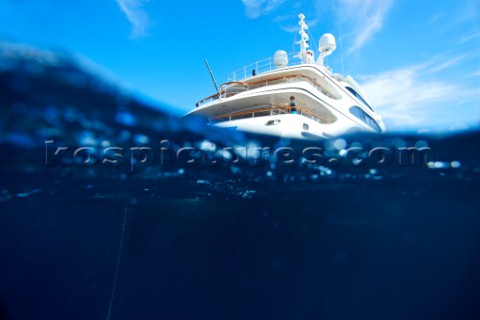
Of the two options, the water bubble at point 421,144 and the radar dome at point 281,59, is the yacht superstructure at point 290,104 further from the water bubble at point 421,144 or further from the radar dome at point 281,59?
the water bubble at point 421,144

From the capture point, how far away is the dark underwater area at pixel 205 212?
6113mm

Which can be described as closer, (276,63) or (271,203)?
(271,203)

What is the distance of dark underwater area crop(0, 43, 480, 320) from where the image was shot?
6113mm

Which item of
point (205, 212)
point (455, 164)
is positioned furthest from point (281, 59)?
point (455, 164)

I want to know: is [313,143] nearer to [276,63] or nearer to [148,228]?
[276,63]

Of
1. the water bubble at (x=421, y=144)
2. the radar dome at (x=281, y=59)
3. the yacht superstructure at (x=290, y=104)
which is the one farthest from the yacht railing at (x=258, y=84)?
the water bubble at (x=421, y=144)

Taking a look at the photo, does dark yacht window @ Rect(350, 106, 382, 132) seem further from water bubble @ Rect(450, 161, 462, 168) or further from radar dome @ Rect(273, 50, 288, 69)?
water bubble @ Rect(450, 161, 462, 168)

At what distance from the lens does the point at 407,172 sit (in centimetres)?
993

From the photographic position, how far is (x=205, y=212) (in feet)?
58.2

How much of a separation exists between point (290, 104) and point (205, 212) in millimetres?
10430

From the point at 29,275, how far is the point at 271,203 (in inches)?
881

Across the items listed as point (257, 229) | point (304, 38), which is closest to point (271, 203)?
point (257, 229)

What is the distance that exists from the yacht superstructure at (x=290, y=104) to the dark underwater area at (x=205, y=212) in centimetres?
229

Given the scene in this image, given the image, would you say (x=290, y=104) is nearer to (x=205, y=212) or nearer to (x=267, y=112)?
(x=267, y=112)
